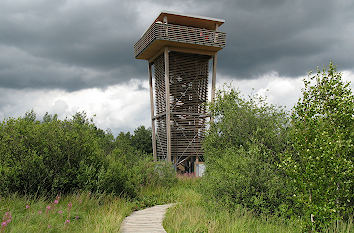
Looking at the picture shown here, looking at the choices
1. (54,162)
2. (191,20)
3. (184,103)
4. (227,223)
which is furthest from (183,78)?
(227,223)

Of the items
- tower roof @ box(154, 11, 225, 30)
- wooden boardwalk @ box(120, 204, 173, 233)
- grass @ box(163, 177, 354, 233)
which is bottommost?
wooden boardwalk @ box(120, 204, 173, 233)

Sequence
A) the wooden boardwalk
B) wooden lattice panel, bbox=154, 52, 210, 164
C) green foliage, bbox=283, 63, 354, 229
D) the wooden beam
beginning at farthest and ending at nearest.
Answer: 1. wooden lattice panel, bbox=154, 52, 210, 164
2. the wooden beam
3. the wooden boardwalk
4. green foliage, bbox=283, 63, 354, 229

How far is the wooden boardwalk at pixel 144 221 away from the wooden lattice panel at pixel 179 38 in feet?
43.1

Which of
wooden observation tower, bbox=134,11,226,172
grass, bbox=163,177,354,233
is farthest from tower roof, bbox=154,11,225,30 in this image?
grass, bbox=163,177,354,233

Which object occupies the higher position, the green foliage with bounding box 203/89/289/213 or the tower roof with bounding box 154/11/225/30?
the tower roof with bounding box 154/11/225/30

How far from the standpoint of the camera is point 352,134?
6852 mm

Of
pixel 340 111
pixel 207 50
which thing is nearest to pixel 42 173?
pixel 340 111

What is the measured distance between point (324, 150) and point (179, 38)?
16.1m

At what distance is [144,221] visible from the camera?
8.30 meters

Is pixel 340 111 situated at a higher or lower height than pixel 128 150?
higher

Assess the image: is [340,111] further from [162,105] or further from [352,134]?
[162,105]

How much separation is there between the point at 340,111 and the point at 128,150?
12466 millimetres

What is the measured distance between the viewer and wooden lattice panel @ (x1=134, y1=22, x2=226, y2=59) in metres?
20.5

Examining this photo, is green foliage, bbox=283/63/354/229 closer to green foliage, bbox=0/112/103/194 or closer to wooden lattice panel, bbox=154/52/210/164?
green foliage, bbox=0/112/103/194
